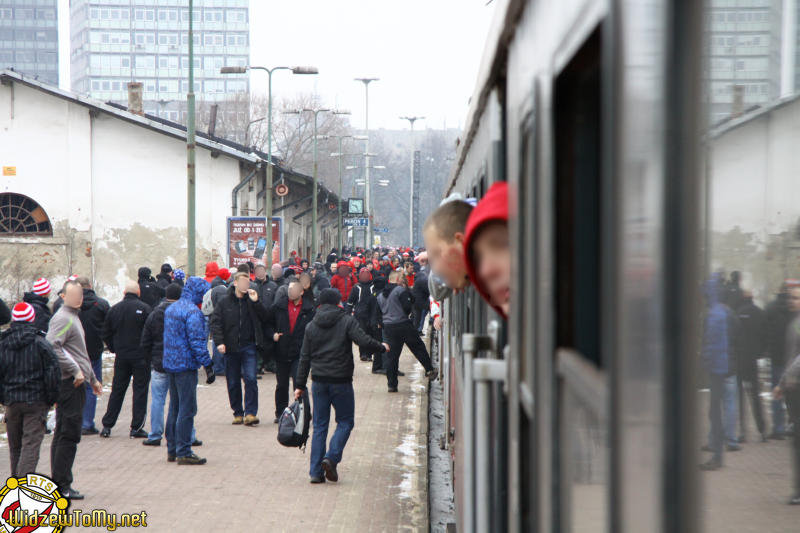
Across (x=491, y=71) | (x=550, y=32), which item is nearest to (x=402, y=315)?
(x=491, y=71)

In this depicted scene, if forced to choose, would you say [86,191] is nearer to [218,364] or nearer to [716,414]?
[218,364]

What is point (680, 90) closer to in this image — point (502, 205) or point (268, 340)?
point (502, 205)

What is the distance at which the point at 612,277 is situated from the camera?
42.5 inches

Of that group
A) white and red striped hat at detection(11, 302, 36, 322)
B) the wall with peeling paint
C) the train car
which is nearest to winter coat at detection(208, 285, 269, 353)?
white and red striped hat at detection(11, 302, 36, 322)

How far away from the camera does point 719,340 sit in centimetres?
96

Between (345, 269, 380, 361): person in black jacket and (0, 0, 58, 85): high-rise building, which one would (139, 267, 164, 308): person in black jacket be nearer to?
(345, 269, 380, 361): person in black jacket

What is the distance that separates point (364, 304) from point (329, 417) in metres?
8.48

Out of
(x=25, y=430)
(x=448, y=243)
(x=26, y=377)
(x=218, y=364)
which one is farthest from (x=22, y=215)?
(x=448, y=243)

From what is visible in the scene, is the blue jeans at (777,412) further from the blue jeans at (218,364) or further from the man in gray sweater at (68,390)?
the blue jeans at (218,364)

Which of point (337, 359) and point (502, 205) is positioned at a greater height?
point (502, 205)

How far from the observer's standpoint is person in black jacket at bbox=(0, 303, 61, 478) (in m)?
7.87

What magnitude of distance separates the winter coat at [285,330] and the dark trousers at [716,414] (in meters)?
12.1

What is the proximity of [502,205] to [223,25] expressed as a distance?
504ft

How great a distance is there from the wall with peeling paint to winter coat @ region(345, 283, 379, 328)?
14.1 meters
